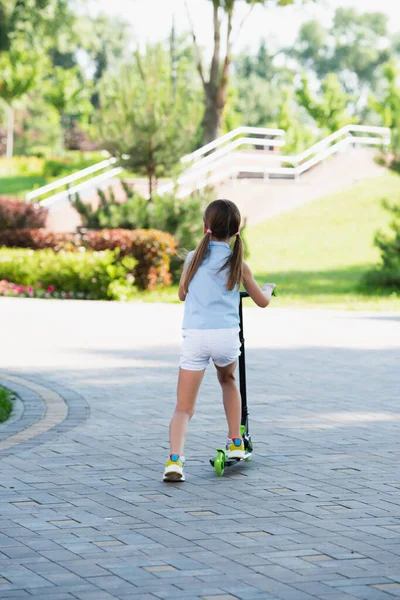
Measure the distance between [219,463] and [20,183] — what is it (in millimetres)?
37444

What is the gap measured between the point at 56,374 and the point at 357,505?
5.05 m

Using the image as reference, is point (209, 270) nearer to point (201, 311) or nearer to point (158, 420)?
point (201, 311)

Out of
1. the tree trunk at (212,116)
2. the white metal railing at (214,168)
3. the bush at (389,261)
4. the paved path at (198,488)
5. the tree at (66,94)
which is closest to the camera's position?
the paved path at (198,488)

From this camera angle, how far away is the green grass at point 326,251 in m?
19.7

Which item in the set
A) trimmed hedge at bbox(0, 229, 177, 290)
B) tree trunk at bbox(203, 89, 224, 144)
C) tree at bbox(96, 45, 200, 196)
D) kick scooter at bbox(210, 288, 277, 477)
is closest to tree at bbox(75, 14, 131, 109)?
tree trunk at bbox(203, 89, 224, 144)

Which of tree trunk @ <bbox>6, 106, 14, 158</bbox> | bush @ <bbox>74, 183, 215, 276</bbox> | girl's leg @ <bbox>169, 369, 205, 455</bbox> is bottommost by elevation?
girl's leg @ <bbox>169, 369, 205, 455</bbox>

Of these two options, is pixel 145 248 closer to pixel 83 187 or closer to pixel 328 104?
pixel 83 187

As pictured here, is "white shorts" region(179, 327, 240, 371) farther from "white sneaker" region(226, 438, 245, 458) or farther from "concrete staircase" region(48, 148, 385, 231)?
"concrete staircase" region(48, 148, 385, 231)

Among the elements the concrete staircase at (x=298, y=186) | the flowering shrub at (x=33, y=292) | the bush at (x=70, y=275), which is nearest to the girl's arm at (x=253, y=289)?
the bush at (x=70, y=275)

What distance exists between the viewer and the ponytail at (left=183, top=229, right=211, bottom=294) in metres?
5.83

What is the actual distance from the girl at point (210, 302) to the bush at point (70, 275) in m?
12.7

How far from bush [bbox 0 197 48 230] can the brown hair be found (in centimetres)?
1738

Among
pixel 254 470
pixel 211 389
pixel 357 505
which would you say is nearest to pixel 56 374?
pixel 211 389

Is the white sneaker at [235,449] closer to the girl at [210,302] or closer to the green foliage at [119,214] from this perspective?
the girl at [210,302]
